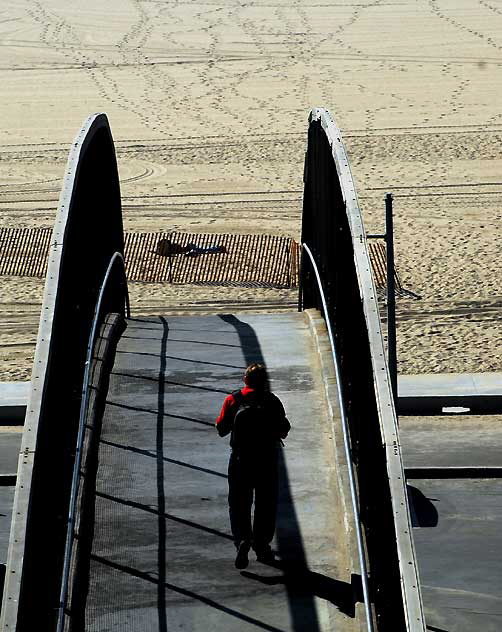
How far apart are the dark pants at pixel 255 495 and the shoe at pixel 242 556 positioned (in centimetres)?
4

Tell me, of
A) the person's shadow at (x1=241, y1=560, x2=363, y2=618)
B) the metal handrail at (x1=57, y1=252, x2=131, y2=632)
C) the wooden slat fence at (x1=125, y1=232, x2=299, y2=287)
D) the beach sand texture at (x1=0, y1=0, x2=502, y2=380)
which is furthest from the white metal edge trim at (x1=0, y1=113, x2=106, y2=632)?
the wooden slat fence at (x1=125, y1=232, x2=299, y2=287)

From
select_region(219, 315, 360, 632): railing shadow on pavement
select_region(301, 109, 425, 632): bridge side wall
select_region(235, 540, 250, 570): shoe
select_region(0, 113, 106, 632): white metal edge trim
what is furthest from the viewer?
select_region(235, 540, 250, 570): shoe

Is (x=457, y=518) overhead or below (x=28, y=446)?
overhead

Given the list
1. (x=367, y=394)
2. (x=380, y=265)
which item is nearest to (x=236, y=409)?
(x=367, y=394)

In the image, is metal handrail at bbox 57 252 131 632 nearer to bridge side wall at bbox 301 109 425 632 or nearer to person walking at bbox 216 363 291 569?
person walking at bbox 216 363 291 569

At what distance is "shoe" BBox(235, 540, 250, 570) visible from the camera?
283 inches

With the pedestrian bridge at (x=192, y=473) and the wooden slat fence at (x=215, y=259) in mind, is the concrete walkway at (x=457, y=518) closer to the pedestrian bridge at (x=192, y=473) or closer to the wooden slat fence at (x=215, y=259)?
the pedestrian bridge at (x=192, y=473)

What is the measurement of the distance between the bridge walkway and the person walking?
0.67 ft

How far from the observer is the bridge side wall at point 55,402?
245 inches

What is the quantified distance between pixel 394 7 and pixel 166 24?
7718 mm

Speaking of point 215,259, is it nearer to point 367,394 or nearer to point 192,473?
point 192,473

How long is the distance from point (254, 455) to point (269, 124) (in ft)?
78.7

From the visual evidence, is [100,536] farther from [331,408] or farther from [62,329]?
[331,408]

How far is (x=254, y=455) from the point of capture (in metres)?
6.97
